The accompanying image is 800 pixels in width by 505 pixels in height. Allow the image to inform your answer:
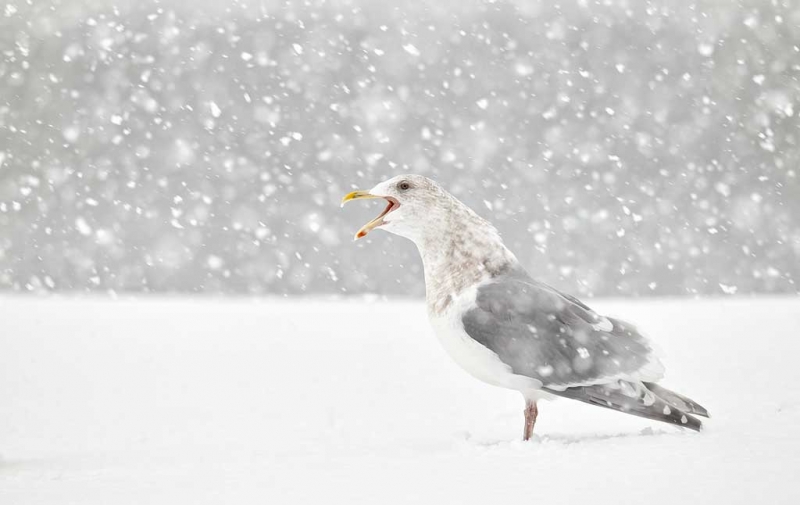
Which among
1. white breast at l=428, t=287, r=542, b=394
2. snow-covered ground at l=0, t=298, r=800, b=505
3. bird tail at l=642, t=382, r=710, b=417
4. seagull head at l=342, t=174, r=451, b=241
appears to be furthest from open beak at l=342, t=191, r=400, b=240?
bird tail at l=642, t=382, r=710, b=417

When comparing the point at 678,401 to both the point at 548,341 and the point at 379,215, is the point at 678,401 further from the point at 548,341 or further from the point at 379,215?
the point at 379,215

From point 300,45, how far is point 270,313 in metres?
6.97

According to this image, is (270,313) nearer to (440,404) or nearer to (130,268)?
(440,404)

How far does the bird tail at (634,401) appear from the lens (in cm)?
245

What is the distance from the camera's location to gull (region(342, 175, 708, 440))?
8.16 feet

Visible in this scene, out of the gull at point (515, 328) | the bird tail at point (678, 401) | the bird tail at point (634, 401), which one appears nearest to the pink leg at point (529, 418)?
the gull at point (515, 328)

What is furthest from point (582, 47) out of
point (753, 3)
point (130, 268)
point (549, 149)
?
point (130, 268)

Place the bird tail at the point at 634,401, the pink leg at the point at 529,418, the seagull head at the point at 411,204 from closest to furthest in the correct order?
1. the bird tail at the point at 634,401
2. the pink leg at the point at 529,418
3. the seagull head at the point at 411,204

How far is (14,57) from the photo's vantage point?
37.5 ft

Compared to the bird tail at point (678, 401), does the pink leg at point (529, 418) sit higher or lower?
lower

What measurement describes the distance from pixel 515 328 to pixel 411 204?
533 mm

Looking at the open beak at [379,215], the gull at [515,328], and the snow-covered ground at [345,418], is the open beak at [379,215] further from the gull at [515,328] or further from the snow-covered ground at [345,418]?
the snow-covered ground at [345,418]

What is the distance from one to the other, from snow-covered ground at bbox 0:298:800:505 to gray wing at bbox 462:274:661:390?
21 cm

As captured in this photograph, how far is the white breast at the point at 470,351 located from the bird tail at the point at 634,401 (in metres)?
0.12
